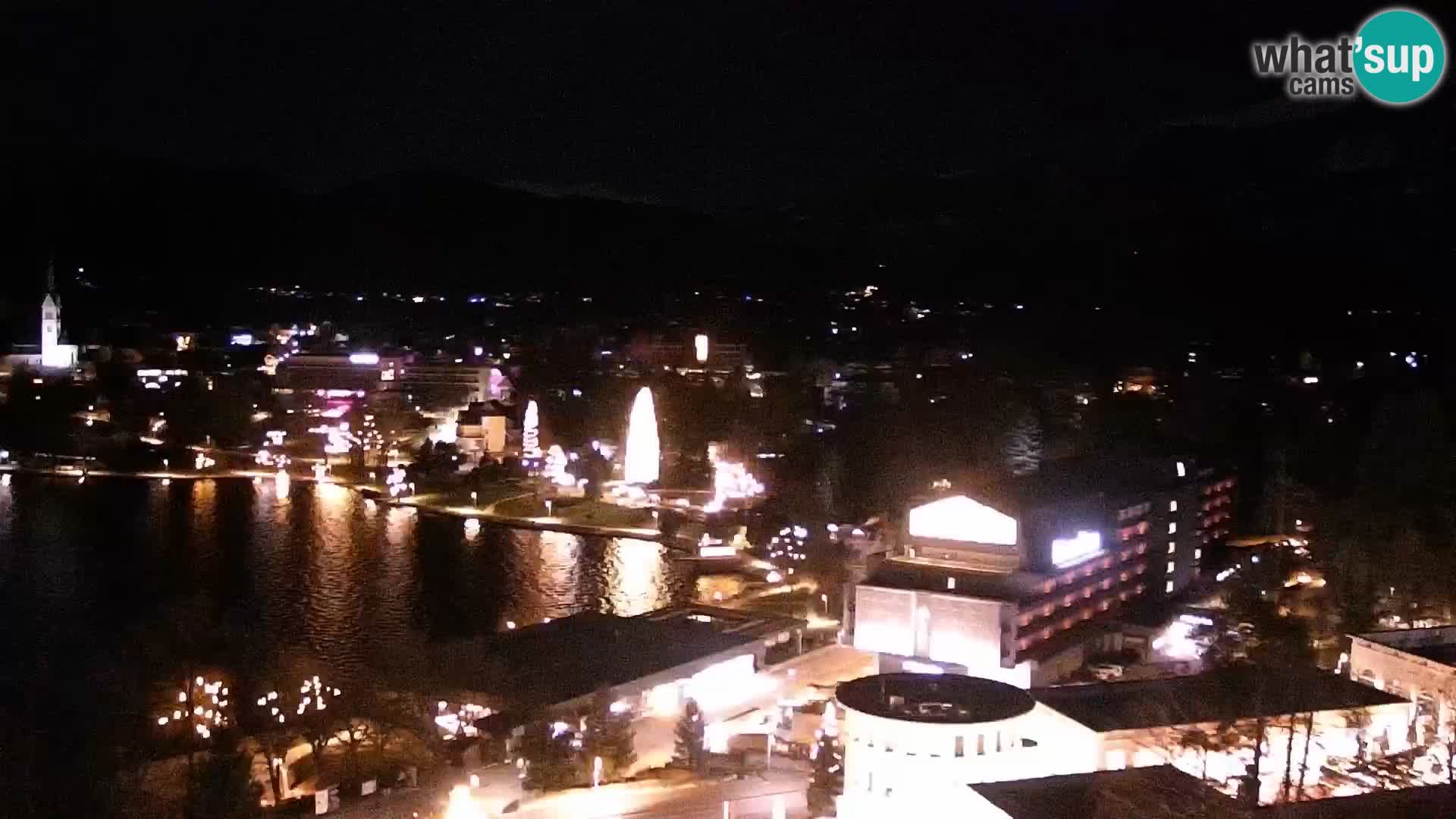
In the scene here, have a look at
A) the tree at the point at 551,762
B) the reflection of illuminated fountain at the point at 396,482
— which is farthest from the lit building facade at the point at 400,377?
the tree at the point at 551,762

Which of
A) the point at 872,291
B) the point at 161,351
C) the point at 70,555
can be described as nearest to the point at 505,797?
the point at 70,555

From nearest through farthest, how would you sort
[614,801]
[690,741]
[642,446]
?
[614,801]
[690,741]
[642,446]

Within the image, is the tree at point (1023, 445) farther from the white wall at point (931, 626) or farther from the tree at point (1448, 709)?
the tree at point (1448, 709)

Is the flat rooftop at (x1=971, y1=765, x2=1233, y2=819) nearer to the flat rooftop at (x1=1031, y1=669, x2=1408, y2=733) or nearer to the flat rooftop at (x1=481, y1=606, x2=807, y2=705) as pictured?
the flat rooftop at (x1=1031, y1=669, x2=1408, y2=733)

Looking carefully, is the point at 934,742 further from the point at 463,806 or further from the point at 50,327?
the point at 50,327

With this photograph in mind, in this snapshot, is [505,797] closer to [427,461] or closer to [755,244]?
[427,461]

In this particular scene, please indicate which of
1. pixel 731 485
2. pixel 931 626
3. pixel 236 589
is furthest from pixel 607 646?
pixel 731 485
